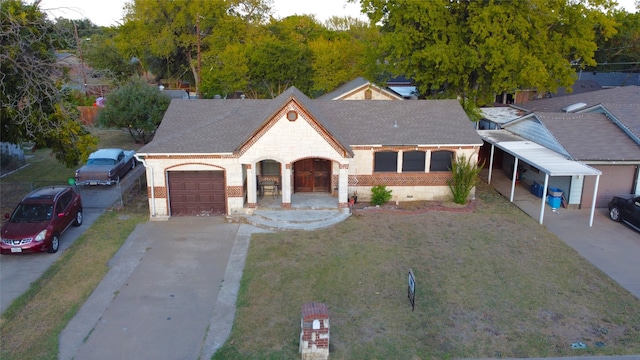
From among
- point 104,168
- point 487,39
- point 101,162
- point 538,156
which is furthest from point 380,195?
point 101,162

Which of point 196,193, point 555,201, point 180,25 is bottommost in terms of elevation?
point 555,201

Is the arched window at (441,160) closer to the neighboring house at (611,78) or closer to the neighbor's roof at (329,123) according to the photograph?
the neighbor's roof at (329,123)

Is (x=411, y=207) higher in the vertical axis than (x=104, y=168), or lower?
lower

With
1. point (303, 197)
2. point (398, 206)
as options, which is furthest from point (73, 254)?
point (398, 206)

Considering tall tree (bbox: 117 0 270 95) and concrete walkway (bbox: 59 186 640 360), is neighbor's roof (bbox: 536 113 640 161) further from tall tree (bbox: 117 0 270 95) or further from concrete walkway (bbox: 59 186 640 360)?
tall tree (bbox: 117 0 270 95)

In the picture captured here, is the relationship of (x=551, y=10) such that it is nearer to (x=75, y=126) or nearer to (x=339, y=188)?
(x=339, y=188)

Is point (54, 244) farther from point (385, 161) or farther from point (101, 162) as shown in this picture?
point (385, 161)

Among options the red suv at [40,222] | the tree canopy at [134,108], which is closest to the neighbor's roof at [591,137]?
the red suv at [40,222]
